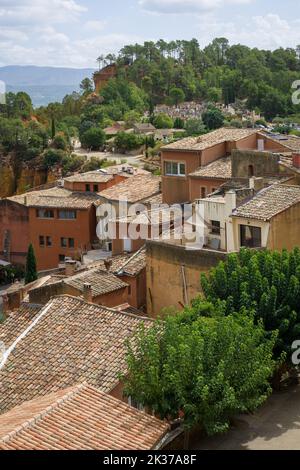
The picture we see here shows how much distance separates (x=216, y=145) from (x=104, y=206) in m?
9.56

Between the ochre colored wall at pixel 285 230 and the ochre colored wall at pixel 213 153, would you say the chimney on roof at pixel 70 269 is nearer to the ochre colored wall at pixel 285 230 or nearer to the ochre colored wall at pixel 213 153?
the ochre colored wall at pixel 213 153

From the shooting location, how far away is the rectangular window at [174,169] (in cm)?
3466

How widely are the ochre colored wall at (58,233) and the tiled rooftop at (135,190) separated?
6.28ft

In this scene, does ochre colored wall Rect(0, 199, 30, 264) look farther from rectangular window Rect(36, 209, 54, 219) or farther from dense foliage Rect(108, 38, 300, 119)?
dense foliage Rect(108, 38, 300, 119)

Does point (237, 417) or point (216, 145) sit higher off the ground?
point (216, 145)

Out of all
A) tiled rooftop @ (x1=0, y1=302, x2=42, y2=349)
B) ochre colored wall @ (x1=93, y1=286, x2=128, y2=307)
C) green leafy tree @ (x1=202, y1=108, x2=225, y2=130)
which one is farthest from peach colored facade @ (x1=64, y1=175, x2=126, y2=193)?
green leafy tree @ (x1=202, y1=108, x2=225, y2=130)

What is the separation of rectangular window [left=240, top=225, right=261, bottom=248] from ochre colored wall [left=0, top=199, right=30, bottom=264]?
80.7 feet

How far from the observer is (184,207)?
3209 cm

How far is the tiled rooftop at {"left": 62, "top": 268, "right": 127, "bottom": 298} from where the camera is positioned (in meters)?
23.7

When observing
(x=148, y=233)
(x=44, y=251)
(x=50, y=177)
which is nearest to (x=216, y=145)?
(x=148, y=233)

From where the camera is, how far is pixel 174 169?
35.1m
